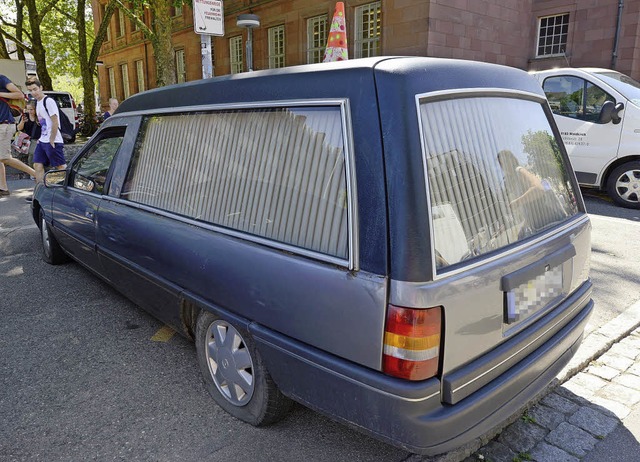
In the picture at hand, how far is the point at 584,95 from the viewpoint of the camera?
27.8ft

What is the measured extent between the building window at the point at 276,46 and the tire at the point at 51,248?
17.0m

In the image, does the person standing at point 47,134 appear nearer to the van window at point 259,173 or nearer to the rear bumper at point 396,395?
the van window at point 259,173

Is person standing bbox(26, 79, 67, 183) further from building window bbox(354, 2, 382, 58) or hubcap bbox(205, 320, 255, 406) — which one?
building window bbox(354, 2, 382, 58)

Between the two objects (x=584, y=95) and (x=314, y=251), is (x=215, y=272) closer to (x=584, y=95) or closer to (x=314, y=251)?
(x=314, y=251)

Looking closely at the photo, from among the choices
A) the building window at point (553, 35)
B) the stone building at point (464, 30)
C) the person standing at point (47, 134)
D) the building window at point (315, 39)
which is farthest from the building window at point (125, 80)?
the person standing at point (47, 134)

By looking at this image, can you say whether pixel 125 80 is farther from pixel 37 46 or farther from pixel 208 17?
pixel 208 17

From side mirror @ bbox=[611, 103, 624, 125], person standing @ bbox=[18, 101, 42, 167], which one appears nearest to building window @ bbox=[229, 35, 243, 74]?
person standing @ bbox=[18, 101, 42, 167]

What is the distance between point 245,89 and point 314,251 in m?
0.97

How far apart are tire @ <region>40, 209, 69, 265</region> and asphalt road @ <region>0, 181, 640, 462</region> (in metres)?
0.38

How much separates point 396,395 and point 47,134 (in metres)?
8.28

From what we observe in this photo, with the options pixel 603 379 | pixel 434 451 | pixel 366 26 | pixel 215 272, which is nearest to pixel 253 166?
pixel 215 272

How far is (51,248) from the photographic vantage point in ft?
17.1

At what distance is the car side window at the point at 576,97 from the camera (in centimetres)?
832

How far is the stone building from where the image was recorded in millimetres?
15242
